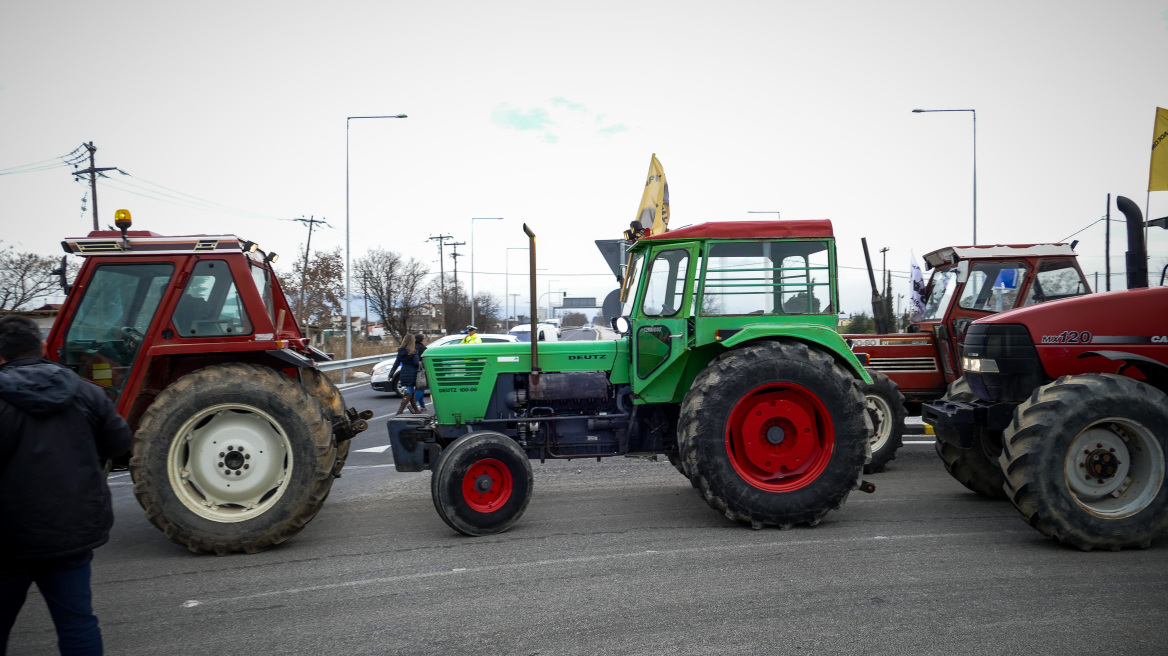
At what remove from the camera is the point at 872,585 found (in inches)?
166

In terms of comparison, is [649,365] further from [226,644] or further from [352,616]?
[226,644]

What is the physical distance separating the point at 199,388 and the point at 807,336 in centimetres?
439

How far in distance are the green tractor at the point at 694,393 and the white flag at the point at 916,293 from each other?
3780 millimetres

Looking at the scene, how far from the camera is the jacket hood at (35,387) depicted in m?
2.90

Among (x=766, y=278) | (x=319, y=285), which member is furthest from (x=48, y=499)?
(x=319, y=285)

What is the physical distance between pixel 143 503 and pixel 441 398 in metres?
2.15

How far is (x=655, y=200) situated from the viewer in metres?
7.55

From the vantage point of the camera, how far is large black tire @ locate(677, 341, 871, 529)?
535 centimetres

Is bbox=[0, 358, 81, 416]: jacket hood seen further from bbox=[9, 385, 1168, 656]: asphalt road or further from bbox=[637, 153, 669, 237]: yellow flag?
bbox=[637, 153, 669, 237]: yellow flag

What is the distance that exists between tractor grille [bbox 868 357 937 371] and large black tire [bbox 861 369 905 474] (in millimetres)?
526

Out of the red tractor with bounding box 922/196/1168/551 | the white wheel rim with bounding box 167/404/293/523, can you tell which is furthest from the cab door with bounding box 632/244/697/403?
the white wheel rim with bounding box 167/404/293/523

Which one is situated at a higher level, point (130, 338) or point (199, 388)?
point (130, 338)

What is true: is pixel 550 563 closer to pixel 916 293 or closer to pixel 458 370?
pixel 458 370

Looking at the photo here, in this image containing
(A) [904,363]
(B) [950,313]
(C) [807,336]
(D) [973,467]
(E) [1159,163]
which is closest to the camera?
(C) [807,336]
